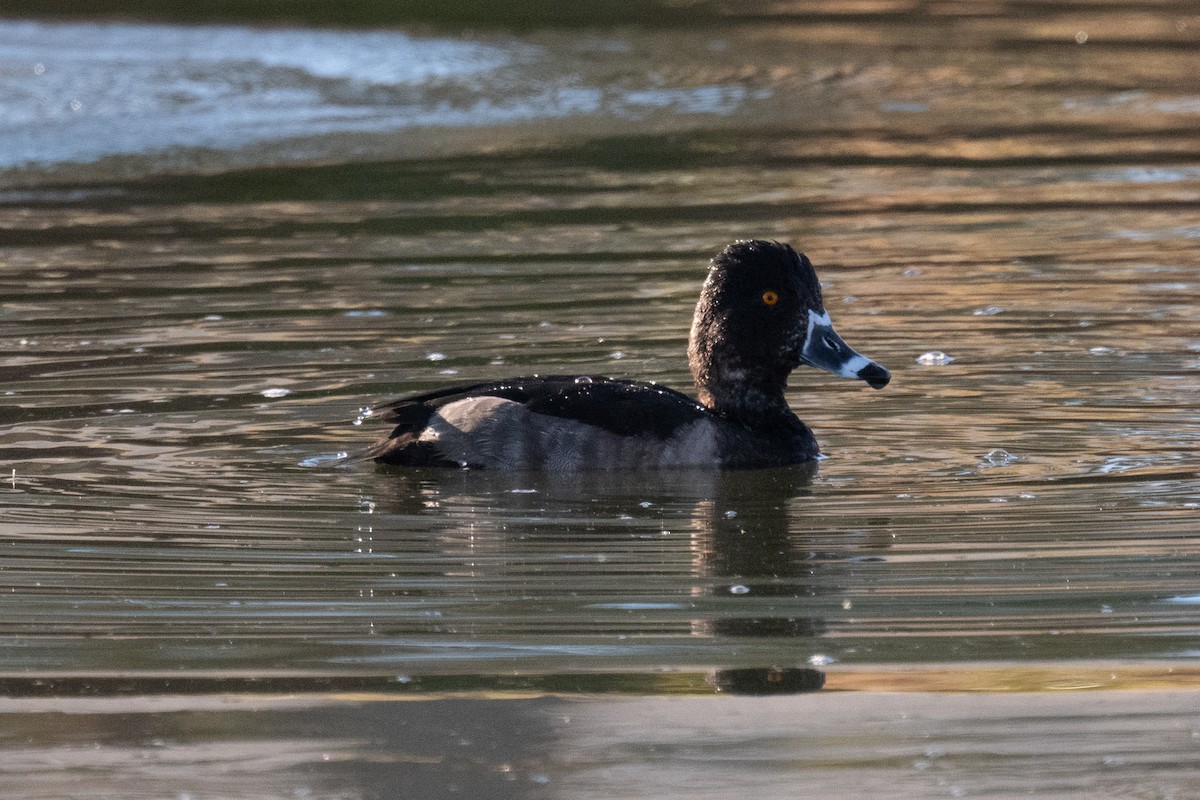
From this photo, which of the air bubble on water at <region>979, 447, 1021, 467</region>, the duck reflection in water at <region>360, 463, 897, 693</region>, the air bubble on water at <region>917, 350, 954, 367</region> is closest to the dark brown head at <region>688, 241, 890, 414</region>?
the duck reflection in water at <region>360, 463, 897, 693</region>

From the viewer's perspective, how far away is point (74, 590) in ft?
21.9

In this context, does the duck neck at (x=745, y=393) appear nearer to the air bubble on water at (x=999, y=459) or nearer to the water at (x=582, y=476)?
the water at (x=582, y=476)

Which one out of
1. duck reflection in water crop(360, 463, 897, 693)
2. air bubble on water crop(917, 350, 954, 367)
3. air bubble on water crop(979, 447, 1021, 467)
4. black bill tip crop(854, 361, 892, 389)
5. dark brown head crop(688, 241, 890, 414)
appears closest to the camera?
duck reflection in water crop(360, 463, 897, 693)

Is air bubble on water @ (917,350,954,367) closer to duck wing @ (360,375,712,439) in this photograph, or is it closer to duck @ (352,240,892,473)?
duck @ (352,240,892,473)

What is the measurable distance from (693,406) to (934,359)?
2.12 meters

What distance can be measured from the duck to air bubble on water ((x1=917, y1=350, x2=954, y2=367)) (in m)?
1.57

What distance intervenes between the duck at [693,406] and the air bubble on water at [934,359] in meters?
1.57

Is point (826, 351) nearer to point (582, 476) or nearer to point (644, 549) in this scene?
point (582, 476)

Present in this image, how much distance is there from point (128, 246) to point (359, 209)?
1.86 meters

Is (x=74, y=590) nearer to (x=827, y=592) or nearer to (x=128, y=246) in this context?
(x=827, y=592)

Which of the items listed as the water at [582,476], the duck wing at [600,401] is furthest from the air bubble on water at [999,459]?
the duck wing at [600,401]

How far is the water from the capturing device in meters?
5.33

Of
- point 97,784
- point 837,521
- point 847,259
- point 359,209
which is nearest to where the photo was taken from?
point 97,784

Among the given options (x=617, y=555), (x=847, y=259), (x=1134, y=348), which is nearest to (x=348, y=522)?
(x=617, y=555)
